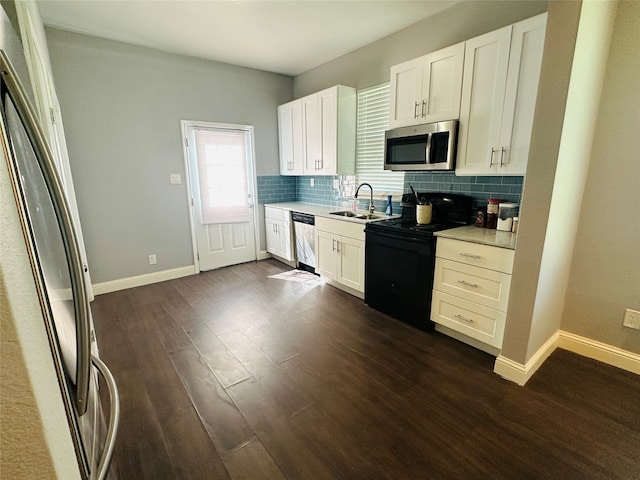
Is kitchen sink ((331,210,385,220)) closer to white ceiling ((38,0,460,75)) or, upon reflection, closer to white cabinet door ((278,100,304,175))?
white cabinet door ((278,100,304,175))

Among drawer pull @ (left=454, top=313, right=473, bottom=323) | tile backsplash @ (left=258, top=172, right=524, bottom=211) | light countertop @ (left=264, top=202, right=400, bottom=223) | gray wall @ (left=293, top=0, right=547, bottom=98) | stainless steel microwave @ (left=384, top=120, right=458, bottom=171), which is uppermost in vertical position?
gray wall @ (left=293, top=0, right=547, bottom=98)

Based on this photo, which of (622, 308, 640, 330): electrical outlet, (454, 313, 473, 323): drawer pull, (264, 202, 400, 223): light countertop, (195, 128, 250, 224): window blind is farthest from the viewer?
(195, 128, 250, 224): window blind

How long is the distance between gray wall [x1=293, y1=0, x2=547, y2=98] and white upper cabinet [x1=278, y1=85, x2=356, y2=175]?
321mm

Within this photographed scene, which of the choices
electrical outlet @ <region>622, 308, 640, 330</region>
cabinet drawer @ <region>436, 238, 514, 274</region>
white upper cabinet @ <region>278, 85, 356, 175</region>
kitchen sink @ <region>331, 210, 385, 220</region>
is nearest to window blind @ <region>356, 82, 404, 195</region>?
white upper cabinet @ <region>278, 85, 356, 175</region>

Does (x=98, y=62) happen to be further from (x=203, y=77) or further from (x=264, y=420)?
(x=264, y=420)

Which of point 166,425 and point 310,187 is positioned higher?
point 310,187

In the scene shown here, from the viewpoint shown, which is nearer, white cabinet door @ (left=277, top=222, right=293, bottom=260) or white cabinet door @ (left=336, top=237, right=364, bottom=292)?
white cabinet door @ (left=336, top=237, right=364, bottom=292)

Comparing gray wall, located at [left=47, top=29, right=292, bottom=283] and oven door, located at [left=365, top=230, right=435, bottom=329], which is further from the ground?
gray wall, located at [left=47, top=29, right=292, bottom=283]

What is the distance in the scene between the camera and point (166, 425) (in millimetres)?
1674

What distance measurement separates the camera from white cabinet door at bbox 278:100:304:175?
163 inches

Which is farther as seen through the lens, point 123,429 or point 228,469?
point 123,429

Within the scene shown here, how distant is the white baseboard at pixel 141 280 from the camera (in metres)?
3.49

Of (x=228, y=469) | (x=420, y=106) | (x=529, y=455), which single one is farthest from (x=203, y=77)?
(x=529, y=455)

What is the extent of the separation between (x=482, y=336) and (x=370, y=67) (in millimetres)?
3026
